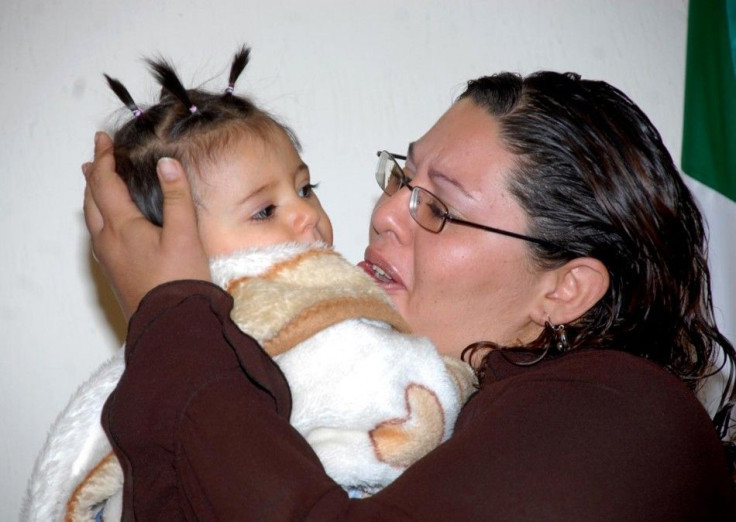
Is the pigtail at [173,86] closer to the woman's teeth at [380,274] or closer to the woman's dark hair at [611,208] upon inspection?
the woman's teeth at [380,274]

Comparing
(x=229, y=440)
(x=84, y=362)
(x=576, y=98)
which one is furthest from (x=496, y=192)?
(x=84, y=362)

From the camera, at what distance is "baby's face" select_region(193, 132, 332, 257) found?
157 centimetres

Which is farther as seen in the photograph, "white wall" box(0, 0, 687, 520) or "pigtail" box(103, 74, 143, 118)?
"white wall" box(0, 0, 687, 520)

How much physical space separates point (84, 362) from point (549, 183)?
1.32m

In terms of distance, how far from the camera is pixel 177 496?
1.16 meters

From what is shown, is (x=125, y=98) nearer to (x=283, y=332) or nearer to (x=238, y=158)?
(x=238, y=158)

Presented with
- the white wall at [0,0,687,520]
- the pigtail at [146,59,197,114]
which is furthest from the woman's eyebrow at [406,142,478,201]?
the white wall at [0,0,687,520]

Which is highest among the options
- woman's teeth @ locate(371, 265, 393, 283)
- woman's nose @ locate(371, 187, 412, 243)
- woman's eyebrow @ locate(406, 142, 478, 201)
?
woman's eyebrow @ locate(406, 142, 478, 201)

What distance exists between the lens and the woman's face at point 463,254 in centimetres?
164

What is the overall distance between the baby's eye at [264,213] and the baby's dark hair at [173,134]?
12cm

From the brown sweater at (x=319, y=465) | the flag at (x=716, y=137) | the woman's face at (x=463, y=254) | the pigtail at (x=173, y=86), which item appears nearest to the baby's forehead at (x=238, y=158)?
the pigtail at (x=173, y=86)

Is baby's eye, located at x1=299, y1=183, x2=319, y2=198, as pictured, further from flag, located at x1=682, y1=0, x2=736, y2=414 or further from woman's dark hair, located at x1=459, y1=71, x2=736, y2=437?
flag, located at x1=682, y1=0, x2=736, y2=414

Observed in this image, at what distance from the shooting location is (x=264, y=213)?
1.62 meters

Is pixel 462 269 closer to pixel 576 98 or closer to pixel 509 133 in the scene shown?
pixel 509 133
